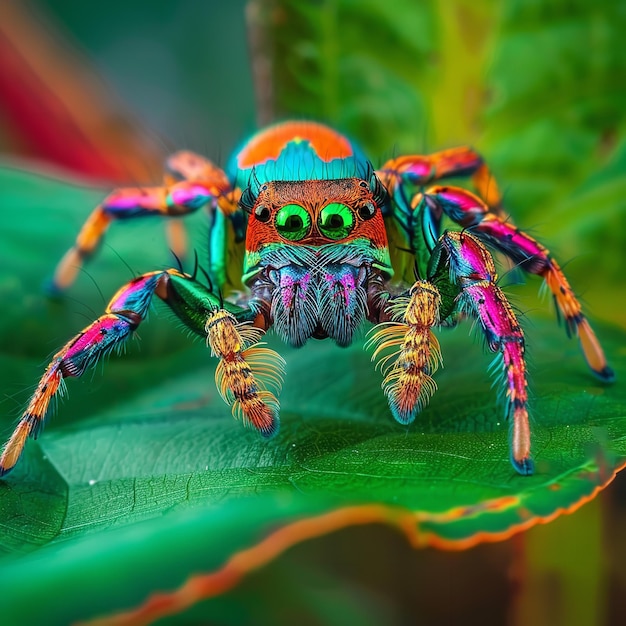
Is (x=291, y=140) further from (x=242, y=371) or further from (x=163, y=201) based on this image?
(x=242, y=371)

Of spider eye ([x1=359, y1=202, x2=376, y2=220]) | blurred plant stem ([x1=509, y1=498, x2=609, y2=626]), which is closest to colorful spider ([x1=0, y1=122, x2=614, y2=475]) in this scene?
spider eye ([x1=359, y1=202, x2=376, y2=220])

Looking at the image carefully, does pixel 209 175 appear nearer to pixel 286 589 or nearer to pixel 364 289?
pixel 364 289

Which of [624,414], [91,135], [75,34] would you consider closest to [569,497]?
[624,414]

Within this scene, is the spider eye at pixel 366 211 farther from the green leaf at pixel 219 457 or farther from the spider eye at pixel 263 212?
the green leaf at pixel 219 457

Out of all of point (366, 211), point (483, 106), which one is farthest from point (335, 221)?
point (483, 106)

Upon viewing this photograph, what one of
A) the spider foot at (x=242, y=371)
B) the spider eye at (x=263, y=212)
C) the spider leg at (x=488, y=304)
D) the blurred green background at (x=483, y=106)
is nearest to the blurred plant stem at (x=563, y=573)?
the blurred green background at (x=483, y=106)

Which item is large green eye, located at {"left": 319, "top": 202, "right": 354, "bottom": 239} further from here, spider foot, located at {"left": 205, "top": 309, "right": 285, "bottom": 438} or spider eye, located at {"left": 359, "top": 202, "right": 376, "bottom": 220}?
spider foot, located at {"left": 205, "top": 309, "right": 285, "bottom": 438}
